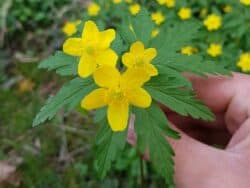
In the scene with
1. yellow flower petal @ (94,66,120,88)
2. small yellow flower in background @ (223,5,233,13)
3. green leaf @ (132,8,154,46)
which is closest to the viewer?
yellow flower petal @ (94,66,120,88)

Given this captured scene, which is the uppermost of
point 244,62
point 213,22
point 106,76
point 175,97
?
point 106,76

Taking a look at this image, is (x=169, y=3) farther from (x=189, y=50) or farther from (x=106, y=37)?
(x=106, y=37)

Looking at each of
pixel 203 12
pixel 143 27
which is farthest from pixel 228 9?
pixel 143 27

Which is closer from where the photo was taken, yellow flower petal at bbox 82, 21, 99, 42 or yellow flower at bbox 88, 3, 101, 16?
yellow flower petal at bbox 82, 21, 99, 42

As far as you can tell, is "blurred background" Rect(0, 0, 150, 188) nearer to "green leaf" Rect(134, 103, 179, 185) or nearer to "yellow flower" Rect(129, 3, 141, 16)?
"yellow flower" Rect(129, 3, 141, 16)

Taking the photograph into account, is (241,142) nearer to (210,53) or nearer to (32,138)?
(210,53)

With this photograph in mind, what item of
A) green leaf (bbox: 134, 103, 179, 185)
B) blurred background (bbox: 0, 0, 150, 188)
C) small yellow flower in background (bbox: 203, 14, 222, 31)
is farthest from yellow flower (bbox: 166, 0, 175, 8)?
green leaf (bbox: 134, 103, 179, 185)
